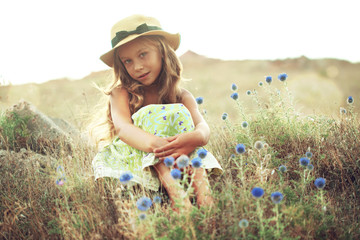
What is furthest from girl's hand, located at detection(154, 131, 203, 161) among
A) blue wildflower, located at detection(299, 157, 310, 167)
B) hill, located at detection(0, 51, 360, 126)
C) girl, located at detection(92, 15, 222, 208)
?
hill, located at detection(0, 51, 360, 126)

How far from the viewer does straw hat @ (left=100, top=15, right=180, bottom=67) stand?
2857mm

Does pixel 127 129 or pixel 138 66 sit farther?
pixel 138 66

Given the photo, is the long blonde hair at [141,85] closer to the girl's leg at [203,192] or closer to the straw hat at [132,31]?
the straw hat at [132,31]

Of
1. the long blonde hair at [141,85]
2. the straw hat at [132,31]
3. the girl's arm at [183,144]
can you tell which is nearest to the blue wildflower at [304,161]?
the girl's arm at [183,144]

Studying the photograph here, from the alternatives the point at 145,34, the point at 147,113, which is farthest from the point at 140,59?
the point at 147,113

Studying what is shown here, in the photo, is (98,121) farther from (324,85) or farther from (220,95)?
(324,85)

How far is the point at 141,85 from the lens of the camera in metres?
3.05

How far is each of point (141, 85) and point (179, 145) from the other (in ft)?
3.33

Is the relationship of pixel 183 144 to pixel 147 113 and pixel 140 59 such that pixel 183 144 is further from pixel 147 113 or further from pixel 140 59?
pixel 140 59

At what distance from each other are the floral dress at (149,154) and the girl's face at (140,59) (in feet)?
1.45

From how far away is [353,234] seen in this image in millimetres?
1742

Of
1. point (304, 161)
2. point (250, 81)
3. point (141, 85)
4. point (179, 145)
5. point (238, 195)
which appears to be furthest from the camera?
point (250, 81)

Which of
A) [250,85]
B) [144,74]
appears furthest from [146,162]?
[250,85]

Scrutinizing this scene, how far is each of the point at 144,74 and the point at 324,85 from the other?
16.4 meters
